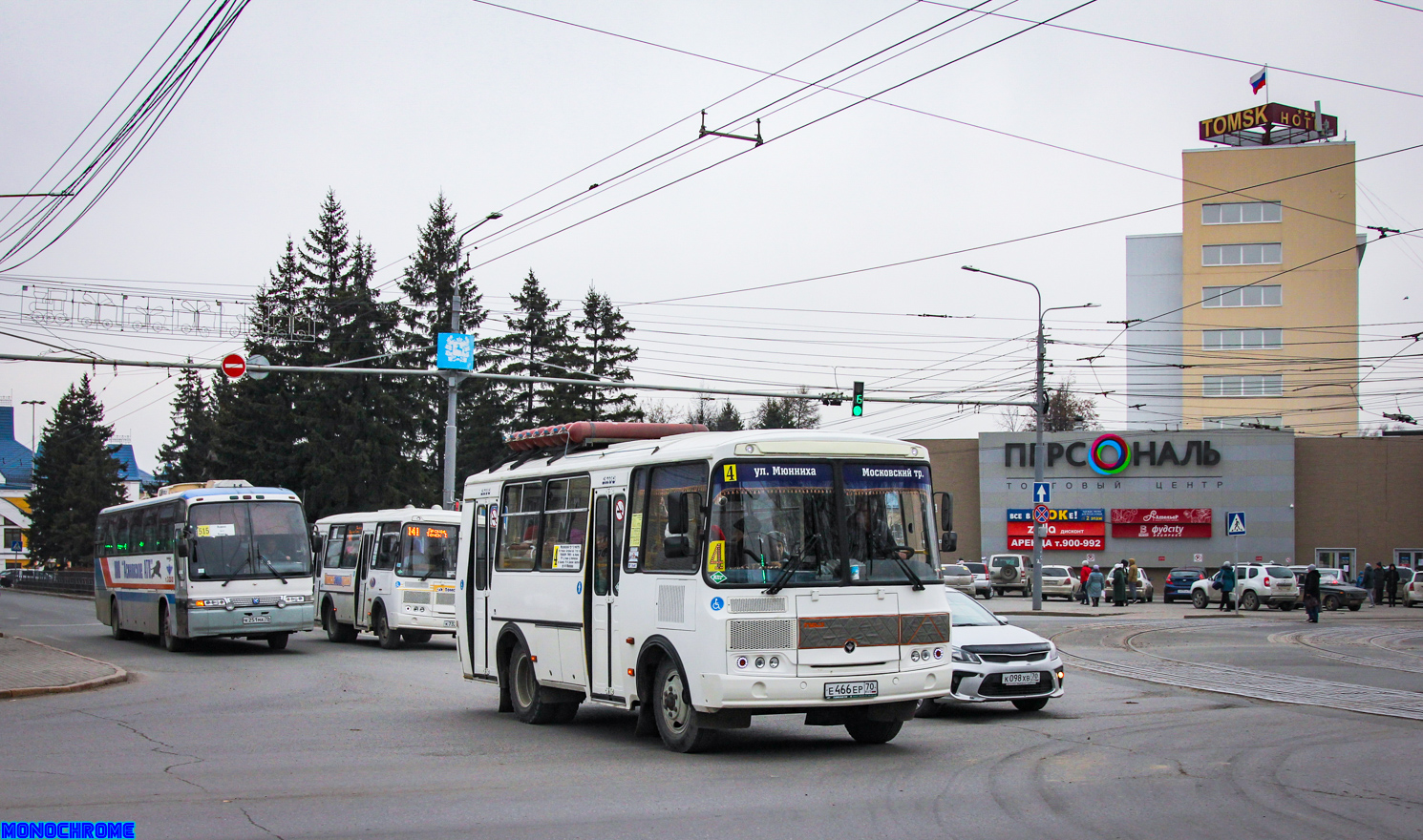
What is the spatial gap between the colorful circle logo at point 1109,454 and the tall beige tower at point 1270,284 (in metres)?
13.0

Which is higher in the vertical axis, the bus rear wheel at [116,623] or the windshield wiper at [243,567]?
the windshield wiper at [243,567]

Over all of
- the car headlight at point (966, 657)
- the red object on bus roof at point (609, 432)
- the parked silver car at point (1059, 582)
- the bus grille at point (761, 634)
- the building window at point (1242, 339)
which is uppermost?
the building window at point (1242, 339)

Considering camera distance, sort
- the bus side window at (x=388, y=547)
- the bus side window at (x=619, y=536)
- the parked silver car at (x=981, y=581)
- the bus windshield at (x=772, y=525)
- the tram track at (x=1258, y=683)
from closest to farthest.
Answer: the bus windshield at (x=772, y=525)
the bus side window at (x=619, y=536)
the tram track at (x=1258, y=683)
the bus side window at (x=388, y=547)
the parked silver car at (x=981, y=581)

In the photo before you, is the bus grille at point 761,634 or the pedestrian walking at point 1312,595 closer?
the bus grille at point 761,634

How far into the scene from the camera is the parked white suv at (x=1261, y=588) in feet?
144

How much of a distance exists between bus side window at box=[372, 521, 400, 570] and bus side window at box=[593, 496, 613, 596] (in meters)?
14.3

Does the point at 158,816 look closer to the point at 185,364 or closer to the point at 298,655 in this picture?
the point at 298,655

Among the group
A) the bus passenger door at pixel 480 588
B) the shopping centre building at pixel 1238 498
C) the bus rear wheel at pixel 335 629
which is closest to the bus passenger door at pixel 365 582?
the bus rear wheel at pixel 335 629

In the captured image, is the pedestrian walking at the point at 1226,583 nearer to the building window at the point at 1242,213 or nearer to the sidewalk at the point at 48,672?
the sidewalk at the point at 48,672

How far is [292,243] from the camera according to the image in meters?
65.3

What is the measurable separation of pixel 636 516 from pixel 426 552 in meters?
14.7

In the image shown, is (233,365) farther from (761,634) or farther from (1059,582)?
(1059,582)

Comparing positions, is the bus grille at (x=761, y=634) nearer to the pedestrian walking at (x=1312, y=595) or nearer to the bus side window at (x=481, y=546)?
the bus side window at (x=481, y=546)

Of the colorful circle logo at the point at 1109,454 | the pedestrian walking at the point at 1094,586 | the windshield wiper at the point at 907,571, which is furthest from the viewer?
the colorful circle logo at the point at 1109,454
